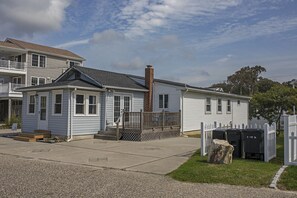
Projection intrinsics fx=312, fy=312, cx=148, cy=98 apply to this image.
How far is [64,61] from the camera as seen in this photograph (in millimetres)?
40250

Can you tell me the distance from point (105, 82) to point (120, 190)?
13742 mm

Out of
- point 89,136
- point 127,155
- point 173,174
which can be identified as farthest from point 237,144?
point 89,136

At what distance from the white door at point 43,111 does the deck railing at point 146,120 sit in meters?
4.79

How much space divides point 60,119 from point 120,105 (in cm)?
429

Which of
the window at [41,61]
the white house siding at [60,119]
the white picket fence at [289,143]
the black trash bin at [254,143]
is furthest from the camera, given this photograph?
the window at [41,61]

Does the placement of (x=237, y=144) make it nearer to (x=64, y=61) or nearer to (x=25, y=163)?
(x=25, y=163)

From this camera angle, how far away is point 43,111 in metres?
19.2

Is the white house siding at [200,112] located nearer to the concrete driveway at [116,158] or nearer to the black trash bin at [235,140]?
the concrete driveway at [116,158]

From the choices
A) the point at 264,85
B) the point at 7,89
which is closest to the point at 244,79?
the point at 264,85

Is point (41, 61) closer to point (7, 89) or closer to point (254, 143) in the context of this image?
point (7, 89)

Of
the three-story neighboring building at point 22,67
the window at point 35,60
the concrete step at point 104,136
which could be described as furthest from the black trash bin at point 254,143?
the window at point 35,60

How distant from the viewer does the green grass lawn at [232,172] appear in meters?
7.45

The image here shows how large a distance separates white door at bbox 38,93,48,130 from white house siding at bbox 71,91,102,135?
7.30 feet

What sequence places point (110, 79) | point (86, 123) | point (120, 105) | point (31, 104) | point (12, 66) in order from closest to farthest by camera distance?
point (86, 123)
point (31, 104)
point (120, 105)
point (110, 79)
point (12, 66)
